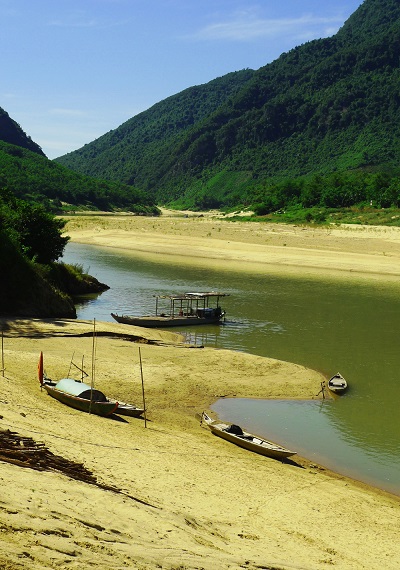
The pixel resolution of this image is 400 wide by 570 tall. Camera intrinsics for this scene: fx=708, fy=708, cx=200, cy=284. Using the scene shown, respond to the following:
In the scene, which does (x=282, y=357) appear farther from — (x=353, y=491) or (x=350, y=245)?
(x=350, y=245)

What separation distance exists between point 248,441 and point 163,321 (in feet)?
71.7

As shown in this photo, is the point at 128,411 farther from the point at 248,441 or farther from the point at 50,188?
the point at 50,188

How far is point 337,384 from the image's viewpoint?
30078 millimetres

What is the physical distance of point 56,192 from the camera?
17838cm

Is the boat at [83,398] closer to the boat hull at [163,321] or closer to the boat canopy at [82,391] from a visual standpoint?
the boat canopy at [82,391]

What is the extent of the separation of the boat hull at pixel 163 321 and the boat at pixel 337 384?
596 inches

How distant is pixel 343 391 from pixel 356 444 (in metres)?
5.83

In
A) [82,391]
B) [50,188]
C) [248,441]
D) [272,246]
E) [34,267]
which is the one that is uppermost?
[50,188]

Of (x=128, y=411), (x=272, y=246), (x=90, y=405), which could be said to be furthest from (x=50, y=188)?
(x=90, y=405)

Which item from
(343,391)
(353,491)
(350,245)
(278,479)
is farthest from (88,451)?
(350,245)

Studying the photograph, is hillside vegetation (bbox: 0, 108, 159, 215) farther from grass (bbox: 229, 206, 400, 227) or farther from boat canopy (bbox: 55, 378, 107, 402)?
boat canopy (bbox: 55, 378, 107, 402)

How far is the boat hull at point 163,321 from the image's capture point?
1689 inches

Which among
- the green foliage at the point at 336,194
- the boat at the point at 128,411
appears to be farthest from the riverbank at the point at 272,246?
the boat at the point at 128,411

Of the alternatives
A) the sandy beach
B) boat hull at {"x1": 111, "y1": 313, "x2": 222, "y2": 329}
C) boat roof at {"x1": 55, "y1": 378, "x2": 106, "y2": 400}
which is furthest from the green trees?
boat roof at {"x1": 55, "y1": 378, "x2": 106, "y2": 400}
